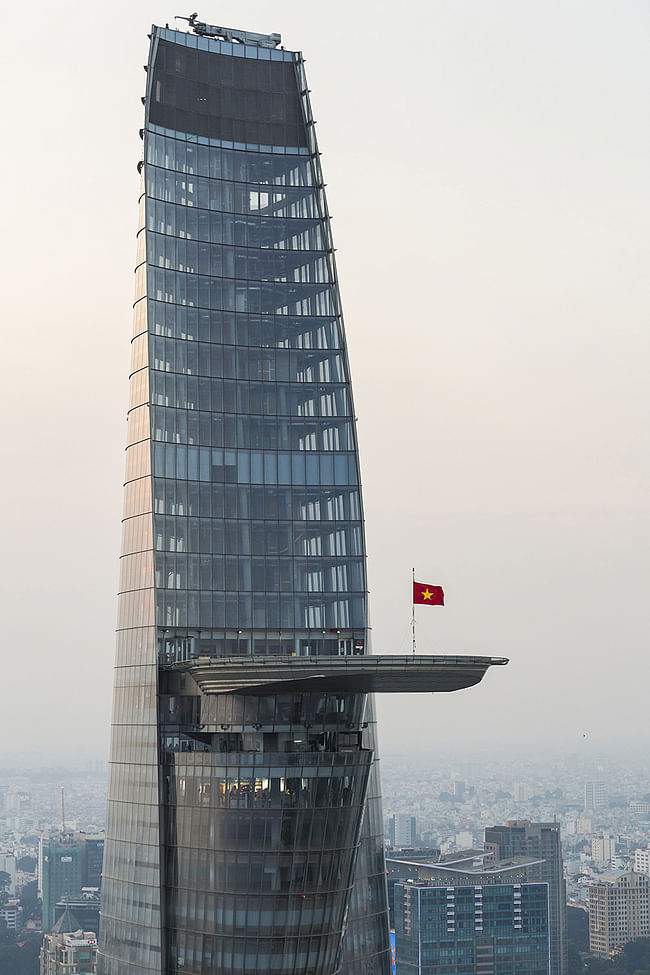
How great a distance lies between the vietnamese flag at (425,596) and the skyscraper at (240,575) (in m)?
5.47

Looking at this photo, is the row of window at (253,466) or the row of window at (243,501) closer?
the row of window at (243,501)

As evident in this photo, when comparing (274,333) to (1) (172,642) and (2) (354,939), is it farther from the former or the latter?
(2) (354,939)

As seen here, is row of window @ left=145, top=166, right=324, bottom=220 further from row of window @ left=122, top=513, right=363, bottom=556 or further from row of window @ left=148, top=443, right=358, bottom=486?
row of window @ left=122, top=513, right=363, bottom=556

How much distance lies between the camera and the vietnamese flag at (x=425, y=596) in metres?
100

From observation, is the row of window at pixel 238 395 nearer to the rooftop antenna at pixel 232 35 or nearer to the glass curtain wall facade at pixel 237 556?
the glass curtain wall facade at pixel 237 556

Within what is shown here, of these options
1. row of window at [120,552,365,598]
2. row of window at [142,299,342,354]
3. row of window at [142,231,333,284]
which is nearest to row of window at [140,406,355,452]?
row of window at [142,299,342,354]

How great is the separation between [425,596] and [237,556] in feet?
55.5

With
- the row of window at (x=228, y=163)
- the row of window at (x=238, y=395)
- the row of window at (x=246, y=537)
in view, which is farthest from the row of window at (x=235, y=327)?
the row of window at (x=246, y=537)

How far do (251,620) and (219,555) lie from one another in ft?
17.9

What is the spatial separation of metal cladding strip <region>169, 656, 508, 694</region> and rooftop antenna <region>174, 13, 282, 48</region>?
53.6m

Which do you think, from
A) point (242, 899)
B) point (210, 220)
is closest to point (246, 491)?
point (210, 220)

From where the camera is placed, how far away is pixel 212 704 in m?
106

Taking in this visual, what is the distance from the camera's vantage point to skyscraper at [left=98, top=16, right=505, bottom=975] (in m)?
102

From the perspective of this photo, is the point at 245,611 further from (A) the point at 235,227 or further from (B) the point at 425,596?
(A) the point at 235,227
